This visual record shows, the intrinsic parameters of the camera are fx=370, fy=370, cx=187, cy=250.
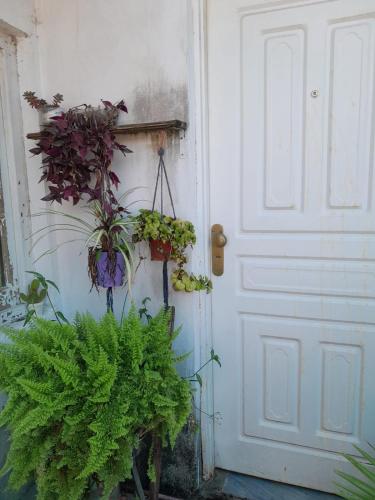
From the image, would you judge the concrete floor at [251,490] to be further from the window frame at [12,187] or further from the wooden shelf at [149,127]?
the wooden shelf at [149,127]

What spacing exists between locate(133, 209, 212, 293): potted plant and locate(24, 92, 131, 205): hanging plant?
241 mm

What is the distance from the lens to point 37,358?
125cm

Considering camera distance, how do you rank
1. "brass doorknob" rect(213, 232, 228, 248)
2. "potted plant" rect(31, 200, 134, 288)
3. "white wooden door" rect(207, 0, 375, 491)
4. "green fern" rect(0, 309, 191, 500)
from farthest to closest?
1. "brass doorknob" rect(213, 232, 228, 248)
2. "potted plant" rect(31, 200, 134, 288)
3. "white wooden door" rect(207, 0, 375, 491)
4. "green fern" rect(0, 309, 191, 500)

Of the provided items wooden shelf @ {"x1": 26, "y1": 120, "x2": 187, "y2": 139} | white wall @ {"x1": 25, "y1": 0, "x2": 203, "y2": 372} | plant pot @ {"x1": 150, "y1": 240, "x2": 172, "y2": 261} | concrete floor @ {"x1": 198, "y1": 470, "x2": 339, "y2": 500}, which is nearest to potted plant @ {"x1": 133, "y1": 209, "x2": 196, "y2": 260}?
plant pot @ {"x1": 150, "y1": 240, "x2": 172, "y2": 261}

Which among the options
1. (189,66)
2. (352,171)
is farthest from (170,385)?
(189,66)

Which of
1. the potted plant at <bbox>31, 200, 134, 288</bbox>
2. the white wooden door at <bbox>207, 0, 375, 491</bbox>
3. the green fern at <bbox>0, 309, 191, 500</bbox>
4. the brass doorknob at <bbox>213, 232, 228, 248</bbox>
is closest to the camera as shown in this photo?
the green fern at <bbox>0, 309, 191, 500</bbox>

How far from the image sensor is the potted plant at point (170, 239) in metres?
1.55

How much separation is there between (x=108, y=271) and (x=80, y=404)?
1.98 ft

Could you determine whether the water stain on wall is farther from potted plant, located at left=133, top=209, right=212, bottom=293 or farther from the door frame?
potted plant, located at left=133, top=209, right=212, bottom=293

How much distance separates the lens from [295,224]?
1.65 metres

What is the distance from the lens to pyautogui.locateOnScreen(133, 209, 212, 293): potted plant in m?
1.55

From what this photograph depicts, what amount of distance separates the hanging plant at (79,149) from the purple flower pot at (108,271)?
274mm

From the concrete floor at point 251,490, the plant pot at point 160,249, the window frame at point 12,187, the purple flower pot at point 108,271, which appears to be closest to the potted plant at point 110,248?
the purple flower pot at point 108,271

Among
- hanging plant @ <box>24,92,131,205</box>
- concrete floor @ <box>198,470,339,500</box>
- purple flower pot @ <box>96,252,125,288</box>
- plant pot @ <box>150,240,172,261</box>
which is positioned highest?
hanging plant @ <box>24,92,131,205</box>
